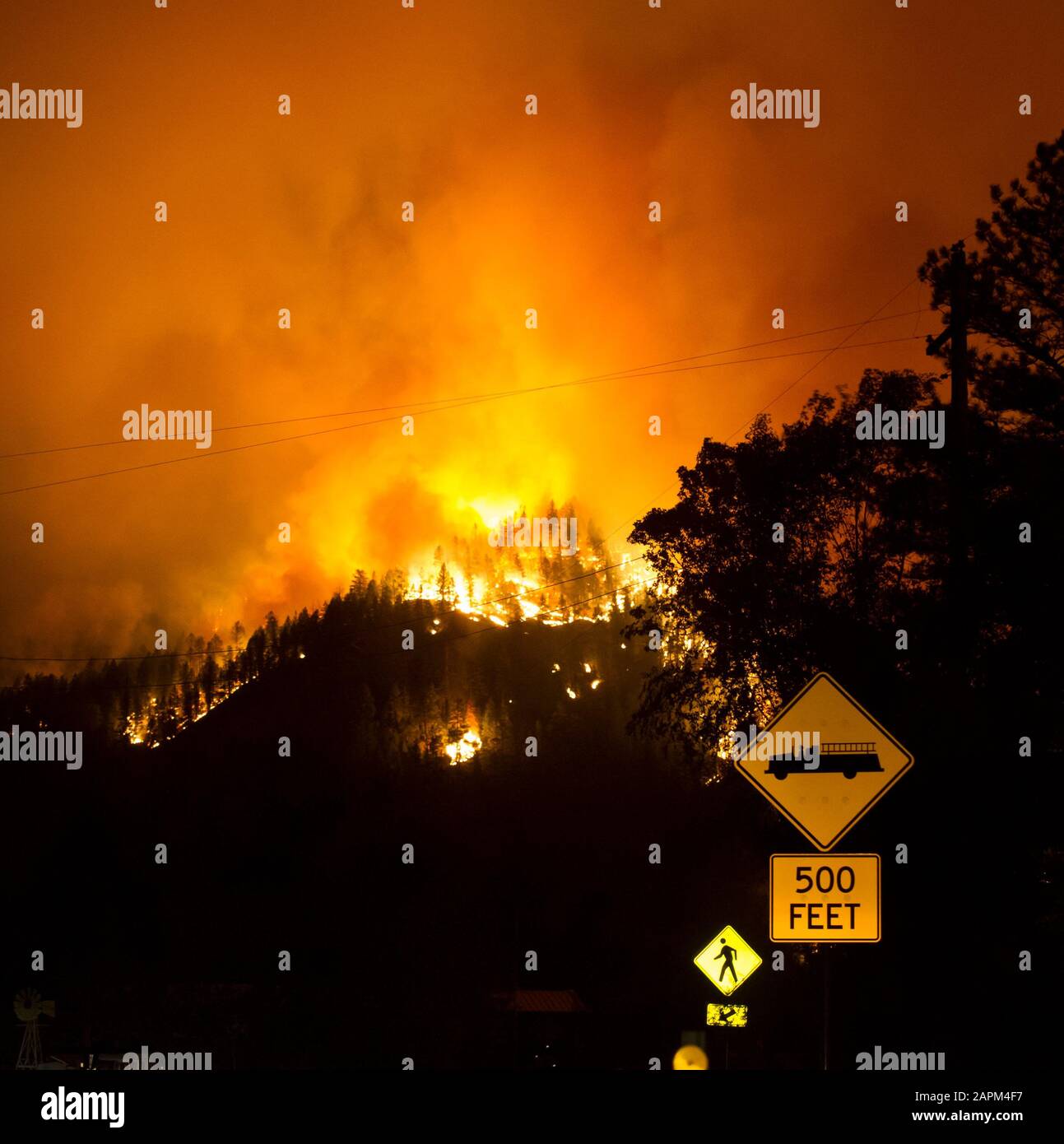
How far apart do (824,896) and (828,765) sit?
0.98 meters

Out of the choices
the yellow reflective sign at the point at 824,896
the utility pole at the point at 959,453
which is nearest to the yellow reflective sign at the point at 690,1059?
the utility pole at the point at 959,453

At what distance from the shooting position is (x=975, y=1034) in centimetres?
1895

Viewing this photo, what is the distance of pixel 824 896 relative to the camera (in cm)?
1019

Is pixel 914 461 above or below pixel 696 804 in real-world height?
above

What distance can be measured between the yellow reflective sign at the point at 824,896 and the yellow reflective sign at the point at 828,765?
0.20 metres

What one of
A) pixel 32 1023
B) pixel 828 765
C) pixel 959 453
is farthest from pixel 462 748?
pixel 828 765

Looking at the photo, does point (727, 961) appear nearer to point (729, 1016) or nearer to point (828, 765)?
point (729, 1016)

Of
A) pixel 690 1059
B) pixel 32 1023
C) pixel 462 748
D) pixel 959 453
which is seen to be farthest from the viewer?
pixel 462 748

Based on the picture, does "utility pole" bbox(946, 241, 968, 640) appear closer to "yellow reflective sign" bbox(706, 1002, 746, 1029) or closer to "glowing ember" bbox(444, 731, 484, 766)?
"yellow reflective sign" bbox(706, 1002, 746, 1029)

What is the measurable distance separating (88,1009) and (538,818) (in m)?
40.3

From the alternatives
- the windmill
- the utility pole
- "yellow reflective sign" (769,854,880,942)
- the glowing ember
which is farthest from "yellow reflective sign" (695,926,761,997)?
the glowing ember

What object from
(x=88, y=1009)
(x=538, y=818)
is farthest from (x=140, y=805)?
(x=88, y=1009)

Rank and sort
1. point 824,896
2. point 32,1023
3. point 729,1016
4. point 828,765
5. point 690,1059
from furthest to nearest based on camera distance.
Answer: point 32,1023 → point 690,1059 → point 729,1016 → point 828,765 → point 824,896

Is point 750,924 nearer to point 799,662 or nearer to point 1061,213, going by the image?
point 799,662
